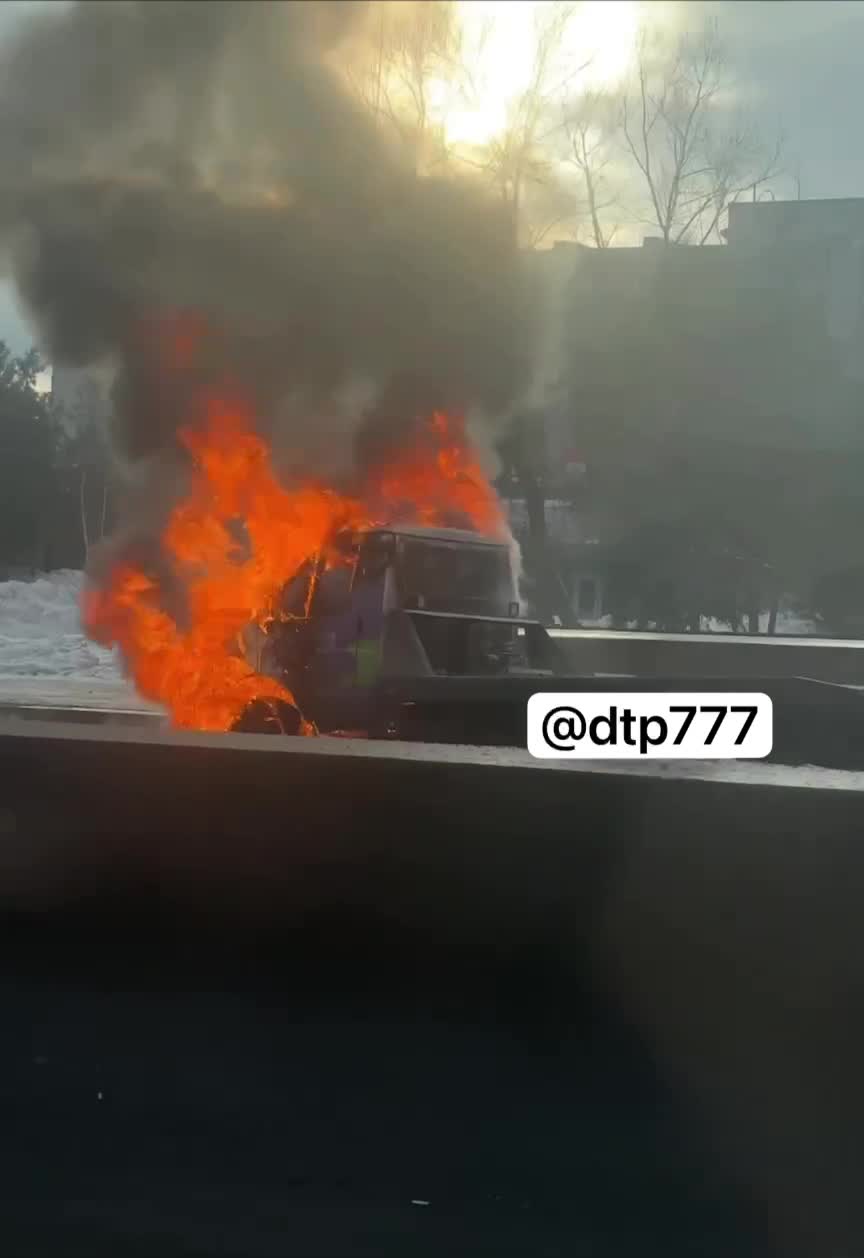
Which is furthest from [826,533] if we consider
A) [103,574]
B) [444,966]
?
[444,966]

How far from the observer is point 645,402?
3312 centimetres

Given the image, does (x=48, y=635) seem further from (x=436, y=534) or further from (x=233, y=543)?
(x=436, y=534)

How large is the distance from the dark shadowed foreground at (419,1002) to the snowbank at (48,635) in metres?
13.0

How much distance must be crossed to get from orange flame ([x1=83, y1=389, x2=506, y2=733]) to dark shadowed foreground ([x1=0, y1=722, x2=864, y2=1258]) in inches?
153

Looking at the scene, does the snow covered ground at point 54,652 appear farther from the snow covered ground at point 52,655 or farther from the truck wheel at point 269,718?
the truck wheel at point 269,718

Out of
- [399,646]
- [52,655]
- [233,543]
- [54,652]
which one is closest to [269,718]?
[399,646]

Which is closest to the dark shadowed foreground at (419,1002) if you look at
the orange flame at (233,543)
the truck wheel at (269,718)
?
the truck wheel at (269,718)

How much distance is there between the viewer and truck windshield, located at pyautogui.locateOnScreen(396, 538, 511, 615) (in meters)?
9.06

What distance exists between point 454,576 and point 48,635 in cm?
1866

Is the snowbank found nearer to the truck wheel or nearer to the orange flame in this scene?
the orange flame

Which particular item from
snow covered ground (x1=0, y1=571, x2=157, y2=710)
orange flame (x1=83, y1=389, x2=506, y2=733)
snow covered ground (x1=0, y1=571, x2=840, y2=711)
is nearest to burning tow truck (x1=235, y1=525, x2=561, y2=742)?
orange flame (x1=83, y1=389, x2=506, y2=733)

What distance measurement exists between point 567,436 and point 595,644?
1894 cm

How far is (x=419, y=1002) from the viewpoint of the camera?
186 inches

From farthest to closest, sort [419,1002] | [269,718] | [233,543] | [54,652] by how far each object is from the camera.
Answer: [54,652], [233,543], [269,718], [419,1002]
